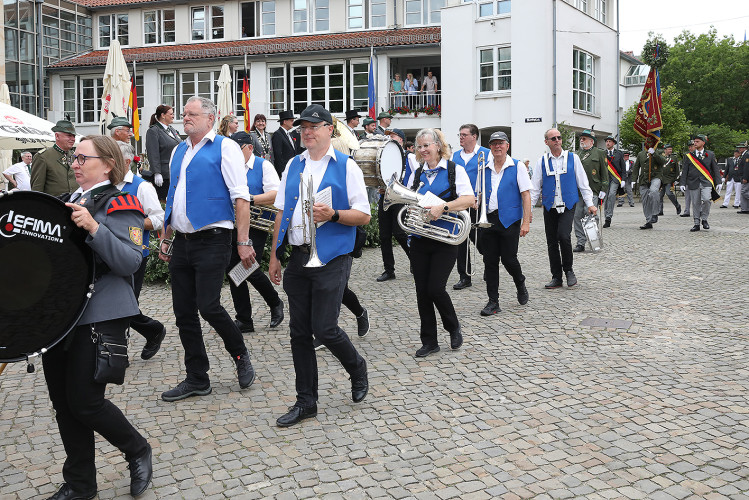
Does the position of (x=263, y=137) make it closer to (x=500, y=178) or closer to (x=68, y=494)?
(x=500, y=178)

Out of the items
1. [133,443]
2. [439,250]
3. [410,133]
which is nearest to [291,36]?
[410,133]

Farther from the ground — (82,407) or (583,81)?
(583,81)

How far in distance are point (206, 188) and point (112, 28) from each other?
39.1 meters

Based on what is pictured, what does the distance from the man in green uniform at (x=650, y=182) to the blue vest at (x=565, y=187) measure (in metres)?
8.13

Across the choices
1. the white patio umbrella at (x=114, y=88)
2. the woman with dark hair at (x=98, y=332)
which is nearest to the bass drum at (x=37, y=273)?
the woman with dark hair at (x=98, y=332)

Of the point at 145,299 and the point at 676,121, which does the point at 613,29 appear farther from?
the point at 145,299

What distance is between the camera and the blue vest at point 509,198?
8391mm

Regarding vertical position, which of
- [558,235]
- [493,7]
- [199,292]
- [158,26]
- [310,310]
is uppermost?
[158,26]

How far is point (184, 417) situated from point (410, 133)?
3006cm

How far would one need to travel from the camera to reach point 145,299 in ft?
30.3

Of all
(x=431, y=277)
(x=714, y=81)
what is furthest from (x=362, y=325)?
(x=714, y=81)

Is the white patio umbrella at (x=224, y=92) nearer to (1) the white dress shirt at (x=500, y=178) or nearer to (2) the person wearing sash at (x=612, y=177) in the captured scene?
(2) the person wearing sash at (x=612, y=177)

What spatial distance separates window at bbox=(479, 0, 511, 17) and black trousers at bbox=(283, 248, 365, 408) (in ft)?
91.6

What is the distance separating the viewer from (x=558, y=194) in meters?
9.51
